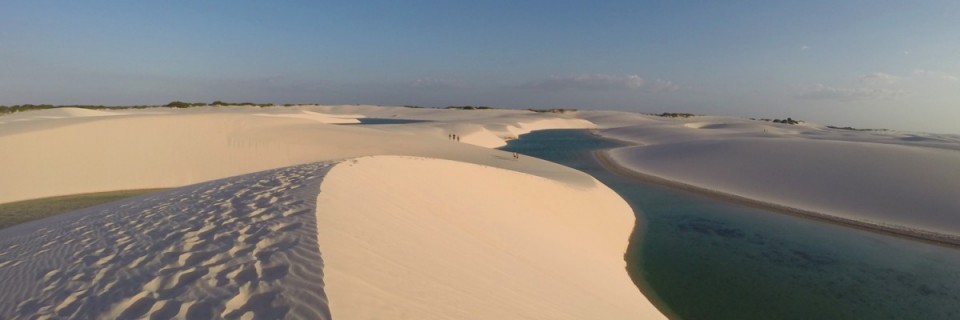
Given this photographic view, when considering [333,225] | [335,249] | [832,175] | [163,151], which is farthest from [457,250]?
[832,175]

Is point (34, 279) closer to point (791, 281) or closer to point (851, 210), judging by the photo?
point (791, 281)

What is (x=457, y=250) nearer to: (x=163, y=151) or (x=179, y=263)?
(x=179, y=263)

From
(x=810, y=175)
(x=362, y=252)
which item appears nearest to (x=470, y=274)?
(x=362, y=252)

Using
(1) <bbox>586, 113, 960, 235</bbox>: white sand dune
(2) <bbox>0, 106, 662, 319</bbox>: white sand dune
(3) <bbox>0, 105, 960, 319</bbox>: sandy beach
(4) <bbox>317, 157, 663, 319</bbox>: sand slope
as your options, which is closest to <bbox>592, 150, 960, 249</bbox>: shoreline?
(3) <bbox>0, 105, 960, 319</bbox>: sandy beach

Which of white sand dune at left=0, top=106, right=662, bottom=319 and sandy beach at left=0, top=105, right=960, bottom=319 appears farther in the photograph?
sandy beach at left=0, top=105, right=960, bottom=319

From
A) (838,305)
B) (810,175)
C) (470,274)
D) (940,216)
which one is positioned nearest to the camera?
(470,274)

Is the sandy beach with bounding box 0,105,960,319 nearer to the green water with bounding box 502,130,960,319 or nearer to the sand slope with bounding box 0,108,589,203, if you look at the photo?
the sand slope with bounding box 0,108,589,203
